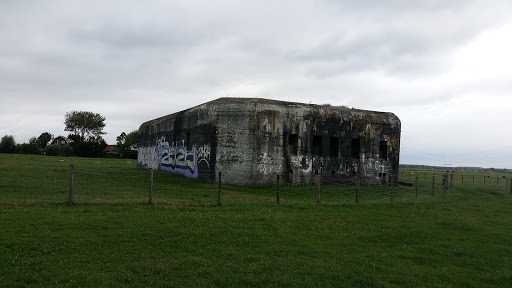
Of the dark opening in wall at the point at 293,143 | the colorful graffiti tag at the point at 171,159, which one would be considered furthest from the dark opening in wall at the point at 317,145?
the colorful graffiti tag at the point at 171,159

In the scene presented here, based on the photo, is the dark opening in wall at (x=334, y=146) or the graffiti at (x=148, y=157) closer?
the dark opening in wall at (x=334, y=146)

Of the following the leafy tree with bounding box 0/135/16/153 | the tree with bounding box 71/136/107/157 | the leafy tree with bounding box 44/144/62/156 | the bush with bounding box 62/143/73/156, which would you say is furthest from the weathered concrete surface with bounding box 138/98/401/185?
the leafy tree with bounding box 0/135/16/153

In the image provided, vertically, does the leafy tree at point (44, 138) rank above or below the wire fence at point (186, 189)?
above

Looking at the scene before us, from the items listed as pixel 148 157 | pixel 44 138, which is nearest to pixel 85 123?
pixel 44 138

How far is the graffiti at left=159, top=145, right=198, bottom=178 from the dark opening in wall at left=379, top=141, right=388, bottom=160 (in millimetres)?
12128

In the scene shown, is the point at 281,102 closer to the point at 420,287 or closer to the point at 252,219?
the point at 252,219

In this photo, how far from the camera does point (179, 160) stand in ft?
78.3

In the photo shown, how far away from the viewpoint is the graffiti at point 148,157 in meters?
28.6

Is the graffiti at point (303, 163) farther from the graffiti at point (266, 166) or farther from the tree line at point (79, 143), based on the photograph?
the tree line at point (79, 143)

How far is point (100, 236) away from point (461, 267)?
661 cm

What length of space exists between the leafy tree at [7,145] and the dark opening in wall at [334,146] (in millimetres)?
56762

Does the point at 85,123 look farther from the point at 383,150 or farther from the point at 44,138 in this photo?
the point at 383,150

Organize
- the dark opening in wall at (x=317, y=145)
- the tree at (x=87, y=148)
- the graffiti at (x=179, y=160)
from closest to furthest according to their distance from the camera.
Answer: the graffiti at (x=179, y=160)
the dark opening in wall at (x=317, y=145)
the tree at (x=87, y=148)

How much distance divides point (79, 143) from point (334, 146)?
47362 millimetres
